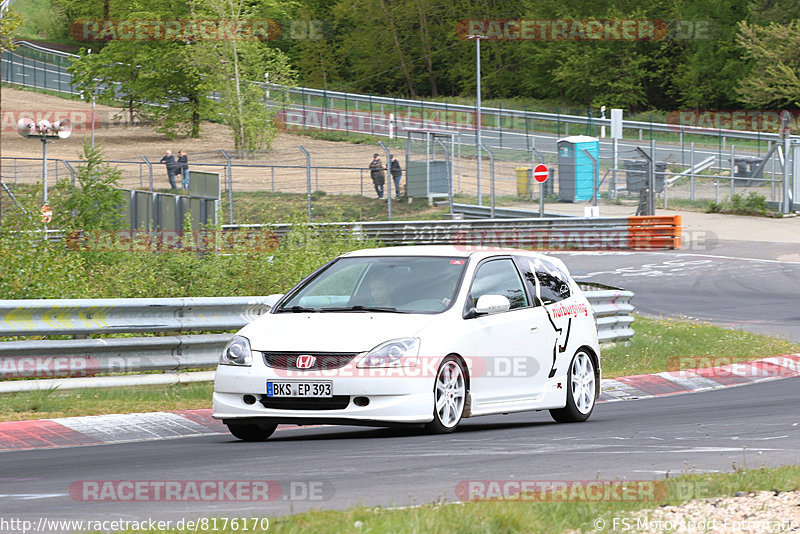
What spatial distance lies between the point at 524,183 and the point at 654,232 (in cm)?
842

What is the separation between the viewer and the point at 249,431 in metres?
9.57

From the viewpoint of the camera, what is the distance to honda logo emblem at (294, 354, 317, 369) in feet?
29.6

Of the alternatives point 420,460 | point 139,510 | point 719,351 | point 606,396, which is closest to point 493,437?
point 420,460

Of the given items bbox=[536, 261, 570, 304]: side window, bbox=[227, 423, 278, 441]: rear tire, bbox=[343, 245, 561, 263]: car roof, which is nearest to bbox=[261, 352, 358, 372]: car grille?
bbox=[227, 423, 278, 441]: rear tire

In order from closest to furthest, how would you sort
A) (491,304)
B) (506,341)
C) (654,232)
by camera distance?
(491,304)
(506,341)
(654,232)

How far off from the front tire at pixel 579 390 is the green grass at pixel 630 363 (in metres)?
3.27

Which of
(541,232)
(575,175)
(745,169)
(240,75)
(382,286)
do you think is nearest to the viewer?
(382,286)

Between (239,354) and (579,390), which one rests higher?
(239,354)

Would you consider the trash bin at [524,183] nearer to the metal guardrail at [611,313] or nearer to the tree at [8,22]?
the tree at [8,22]

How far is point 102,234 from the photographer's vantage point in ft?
70.4

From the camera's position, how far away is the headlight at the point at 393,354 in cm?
898

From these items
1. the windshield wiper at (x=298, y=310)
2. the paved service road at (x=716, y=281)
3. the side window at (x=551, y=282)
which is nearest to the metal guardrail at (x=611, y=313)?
the paved service road at (x=716, y=281)

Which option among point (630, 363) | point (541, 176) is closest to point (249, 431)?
point (630, 363)

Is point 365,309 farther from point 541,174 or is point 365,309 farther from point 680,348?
point 541,174
